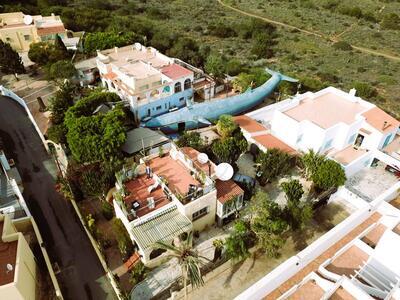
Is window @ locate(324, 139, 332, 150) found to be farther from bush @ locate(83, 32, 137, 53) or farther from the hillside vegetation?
bush @ locate(83, 32, 137, 53)

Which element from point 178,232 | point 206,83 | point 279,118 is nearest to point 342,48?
point 206,83

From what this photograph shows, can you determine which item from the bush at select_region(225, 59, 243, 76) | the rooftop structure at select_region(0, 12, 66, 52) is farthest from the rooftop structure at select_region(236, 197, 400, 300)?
the rooftop structure at select_region(0, 12, 66, 52)

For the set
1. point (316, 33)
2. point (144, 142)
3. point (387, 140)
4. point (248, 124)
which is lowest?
point (316, 33)

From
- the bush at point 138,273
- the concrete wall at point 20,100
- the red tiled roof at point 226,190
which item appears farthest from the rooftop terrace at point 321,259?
the concrete wall at point 20,100

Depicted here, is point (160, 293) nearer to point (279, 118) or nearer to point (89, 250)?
point (89, 250)

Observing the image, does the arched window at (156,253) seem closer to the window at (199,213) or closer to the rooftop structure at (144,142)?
the window at (199,213)

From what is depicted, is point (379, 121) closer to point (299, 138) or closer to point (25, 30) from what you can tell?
point (299, 138)

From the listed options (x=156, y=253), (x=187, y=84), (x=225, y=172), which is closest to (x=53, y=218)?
(x=156, y=253)
